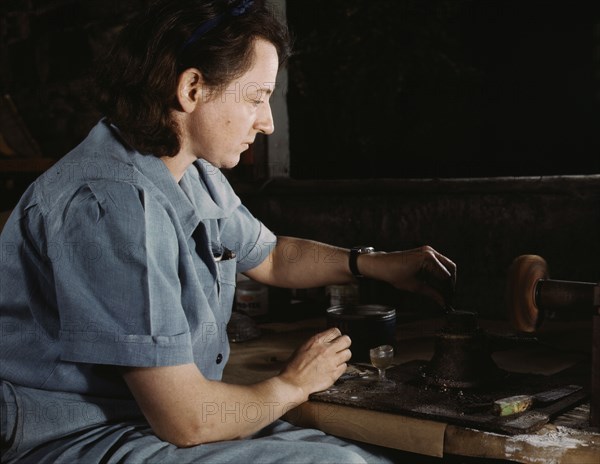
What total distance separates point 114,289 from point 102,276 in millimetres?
37

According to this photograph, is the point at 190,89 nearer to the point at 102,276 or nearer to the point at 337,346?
the point at 102,276

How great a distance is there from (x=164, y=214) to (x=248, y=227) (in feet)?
2.76

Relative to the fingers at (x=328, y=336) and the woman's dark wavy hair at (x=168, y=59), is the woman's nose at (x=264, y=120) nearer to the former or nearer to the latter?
the woman's dark wavy hair at (x=168, y=59)

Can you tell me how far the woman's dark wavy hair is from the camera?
5.36ft

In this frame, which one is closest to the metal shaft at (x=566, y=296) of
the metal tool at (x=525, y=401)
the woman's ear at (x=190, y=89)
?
the metal tool at (x=525, y=401)

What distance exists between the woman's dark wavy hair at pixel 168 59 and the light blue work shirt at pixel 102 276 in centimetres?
5

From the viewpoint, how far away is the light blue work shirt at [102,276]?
4.61 feet

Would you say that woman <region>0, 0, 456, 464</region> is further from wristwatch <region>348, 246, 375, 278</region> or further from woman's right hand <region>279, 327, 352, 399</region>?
wristwatch <region>348, 246, 375, 278</region>

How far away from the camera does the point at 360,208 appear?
3658mm

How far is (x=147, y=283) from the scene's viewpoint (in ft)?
4.59

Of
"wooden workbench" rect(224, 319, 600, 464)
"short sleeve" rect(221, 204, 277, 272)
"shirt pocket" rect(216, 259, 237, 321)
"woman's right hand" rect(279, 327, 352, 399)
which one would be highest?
"short sleeve" rect(221, 204, 277, 272)

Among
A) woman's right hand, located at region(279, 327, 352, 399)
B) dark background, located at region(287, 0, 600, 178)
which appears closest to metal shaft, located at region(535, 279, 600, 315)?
woman's right hand, located at region(279, 327, 352, 399)

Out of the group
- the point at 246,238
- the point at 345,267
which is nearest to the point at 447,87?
the point at 345,267

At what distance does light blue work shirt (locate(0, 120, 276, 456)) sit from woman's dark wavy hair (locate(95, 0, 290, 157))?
2.1 inches
